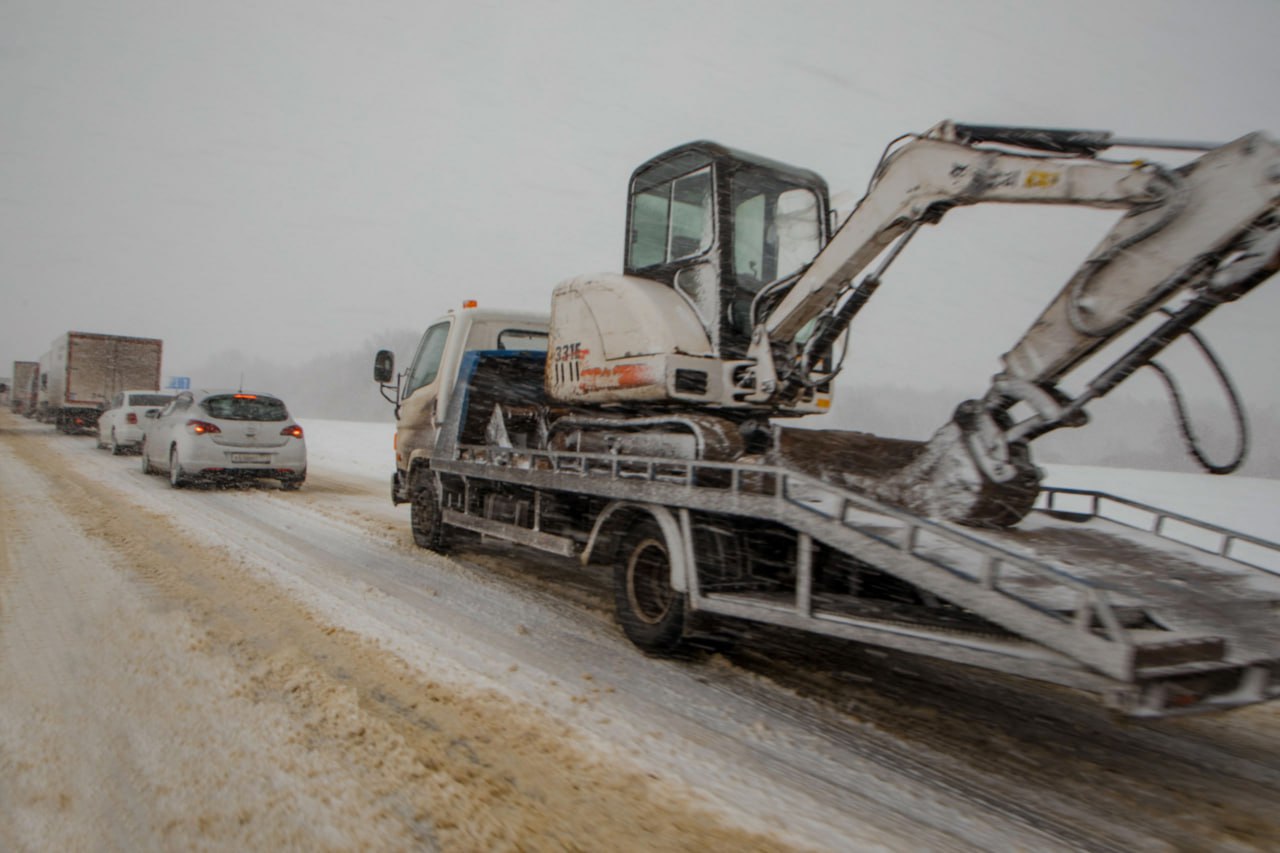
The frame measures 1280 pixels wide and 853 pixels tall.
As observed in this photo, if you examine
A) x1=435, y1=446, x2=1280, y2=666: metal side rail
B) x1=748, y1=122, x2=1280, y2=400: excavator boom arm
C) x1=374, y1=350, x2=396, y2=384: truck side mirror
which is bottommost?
x1=435, y1=446, x2=1280, y2=666: metal side rail

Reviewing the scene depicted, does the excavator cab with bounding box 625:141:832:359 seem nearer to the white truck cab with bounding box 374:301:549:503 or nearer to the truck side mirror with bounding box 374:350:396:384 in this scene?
the white truck cab with bounding box 374:301:549:503

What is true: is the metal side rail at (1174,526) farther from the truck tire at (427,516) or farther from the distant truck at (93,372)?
the distant truck at (93,372)

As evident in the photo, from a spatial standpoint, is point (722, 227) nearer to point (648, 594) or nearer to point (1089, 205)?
point (1089, 205)

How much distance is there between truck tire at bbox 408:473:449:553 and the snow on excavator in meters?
1.67

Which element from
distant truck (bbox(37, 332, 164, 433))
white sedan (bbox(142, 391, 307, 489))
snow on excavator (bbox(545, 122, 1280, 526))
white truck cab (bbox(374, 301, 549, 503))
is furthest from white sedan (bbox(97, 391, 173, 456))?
snow on excavator (bbox(545, 122, 1280, 526))

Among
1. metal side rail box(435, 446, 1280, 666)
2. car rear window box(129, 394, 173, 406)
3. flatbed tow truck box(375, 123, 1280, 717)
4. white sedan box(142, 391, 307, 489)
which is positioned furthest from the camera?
car rear window box(129, 394, 173, 406)

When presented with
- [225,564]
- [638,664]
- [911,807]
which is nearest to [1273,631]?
[911,807]

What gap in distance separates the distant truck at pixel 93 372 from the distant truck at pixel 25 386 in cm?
846

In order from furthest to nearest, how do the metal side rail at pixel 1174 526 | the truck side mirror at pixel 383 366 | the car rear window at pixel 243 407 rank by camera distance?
the car rear window at pixel 243 407
the truck side mirror at pixel 383 366
the metal side rail at pixel 1174 526

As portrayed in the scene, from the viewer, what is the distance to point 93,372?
24000 mm

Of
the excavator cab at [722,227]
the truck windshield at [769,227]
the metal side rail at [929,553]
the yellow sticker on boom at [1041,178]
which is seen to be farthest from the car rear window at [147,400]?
the yellow sticker on boom at [1041,178]

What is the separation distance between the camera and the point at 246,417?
12.0 meters

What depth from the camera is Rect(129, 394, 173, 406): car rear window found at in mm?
17844

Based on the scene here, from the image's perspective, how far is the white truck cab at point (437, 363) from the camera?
7.69m
